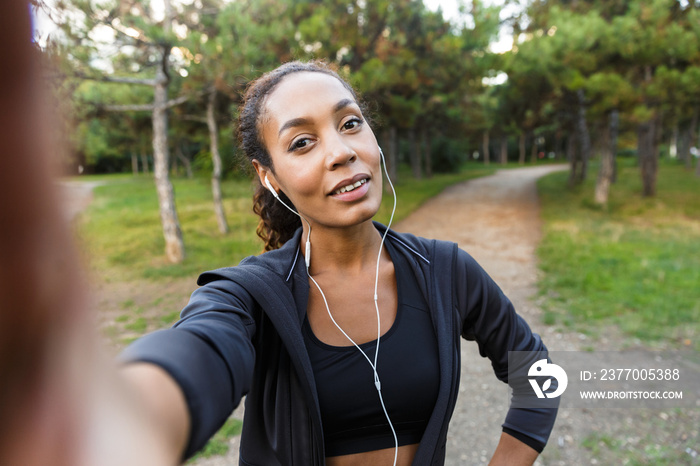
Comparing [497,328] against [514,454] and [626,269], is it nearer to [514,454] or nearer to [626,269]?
[514,454]

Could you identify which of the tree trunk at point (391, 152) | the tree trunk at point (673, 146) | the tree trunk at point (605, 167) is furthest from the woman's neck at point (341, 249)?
the tree trunk at point (673, 146)

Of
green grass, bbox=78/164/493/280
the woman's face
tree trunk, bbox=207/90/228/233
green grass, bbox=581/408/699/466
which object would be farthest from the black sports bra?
tree trunk, bbox=207/90/228/233

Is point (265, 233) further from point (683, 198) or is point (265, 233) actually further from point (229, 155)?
point (683, 198)

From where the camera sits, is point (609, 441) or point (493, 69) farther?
point (493, 69)

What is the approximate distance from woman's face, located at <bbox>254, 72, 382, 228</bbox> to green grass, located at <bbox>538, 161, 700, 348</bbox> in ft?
16.6

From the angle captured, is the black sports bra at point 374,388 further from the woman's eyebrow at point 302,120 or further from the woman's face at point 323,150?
the woman's eyebrow at point 302,120

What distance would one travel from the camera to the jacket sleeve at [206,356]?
77cm

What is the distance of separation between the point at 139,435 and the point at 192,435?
229 mm

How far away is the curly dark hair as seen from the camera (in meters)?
1.73

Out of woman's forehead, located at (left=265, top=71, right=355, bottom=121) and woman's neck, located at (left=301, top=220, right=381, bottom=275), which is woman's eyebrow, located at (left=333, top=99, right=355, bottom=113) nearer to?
woman's forehead, located at (left=265, top=71, right=355, bottom=121)

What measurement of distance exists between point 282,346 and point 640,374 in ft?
15.2

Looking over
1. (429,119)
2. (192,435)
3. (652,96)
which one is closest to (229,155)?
(429,119)

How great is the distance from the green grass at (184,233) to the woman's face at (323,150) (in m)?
3.52

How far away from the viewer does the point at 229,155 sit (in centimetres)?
1645
